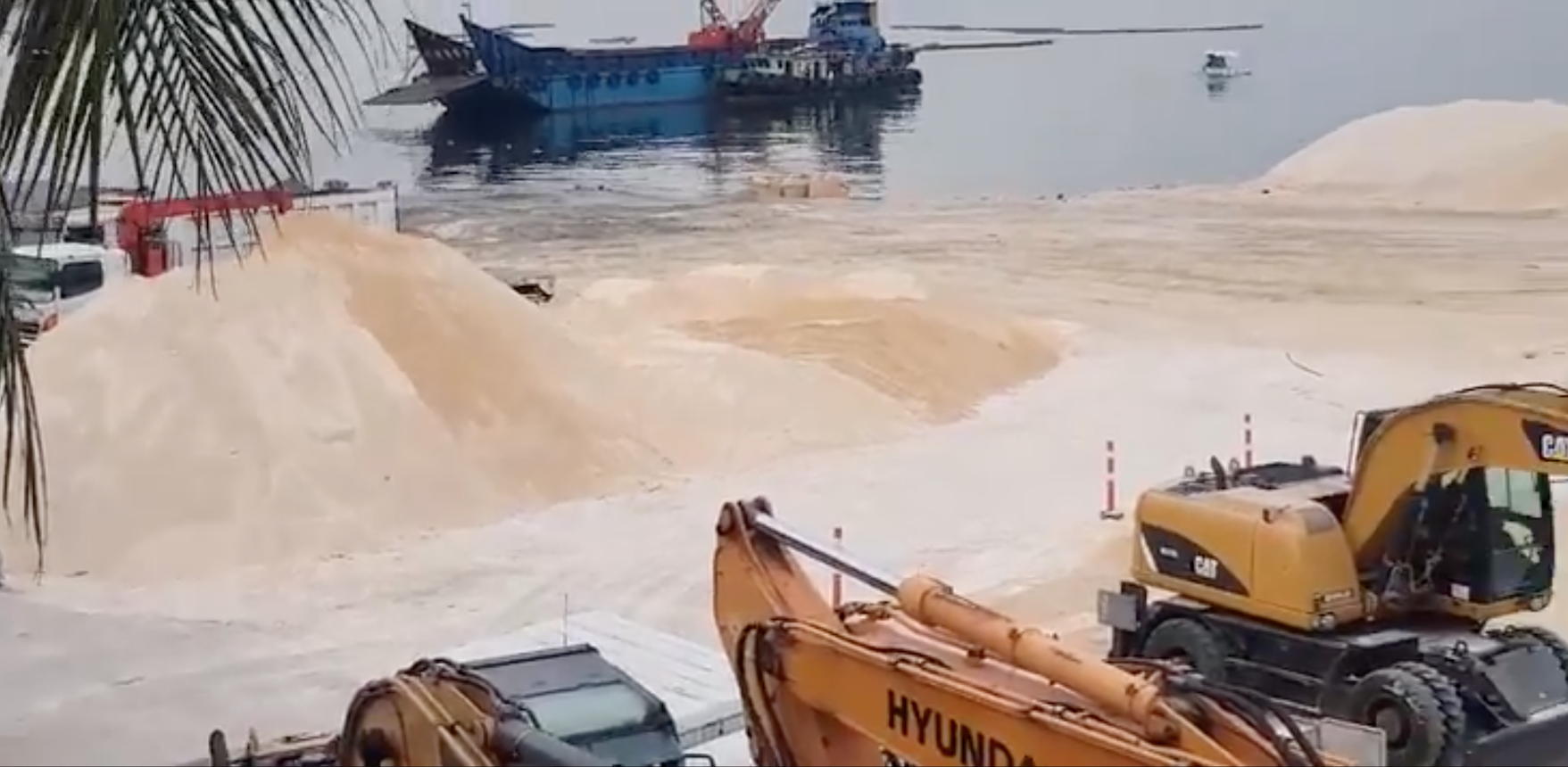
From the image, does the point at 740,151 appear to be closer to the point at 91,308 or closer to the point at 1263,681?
the point at 91,308

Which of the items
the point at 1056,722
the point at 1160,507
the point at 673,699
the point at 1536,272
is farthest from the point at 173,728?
the point at 1536,272

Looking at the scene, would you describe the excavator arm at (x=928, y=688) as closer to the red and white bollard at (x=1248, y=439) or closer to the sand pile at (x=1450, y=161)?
the red and white bollard at (x=1248, y=439)

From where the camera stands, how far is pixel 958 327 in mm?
26297

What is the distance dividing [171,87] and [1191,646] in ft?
25.2

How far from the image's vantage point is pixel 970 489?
62.3ft

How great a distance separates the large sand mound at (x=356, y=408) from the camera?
16.6 metres

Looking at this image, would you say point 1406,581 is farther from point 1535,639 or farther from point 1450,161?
point 1450,161

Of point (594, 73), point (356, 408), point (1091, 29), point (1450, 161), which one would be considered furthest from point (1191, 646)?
point (1091, 29)

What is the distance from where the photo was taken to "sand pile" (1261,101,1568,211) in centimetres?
4303

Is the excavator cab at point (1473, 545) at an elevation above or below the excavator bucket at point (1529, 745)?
above

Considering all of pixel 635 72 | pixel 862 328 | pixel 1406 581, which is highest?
pixel 635 72

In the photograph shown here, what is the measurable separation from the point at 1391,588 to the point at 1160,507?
131cm

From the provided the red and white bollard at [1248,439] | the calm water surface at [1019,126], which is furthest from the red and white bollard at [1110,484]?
the calm water surface at [1019,126]

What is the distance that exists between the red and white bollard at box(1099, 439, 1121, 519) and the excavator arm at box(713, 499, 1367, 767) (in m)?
10.9
